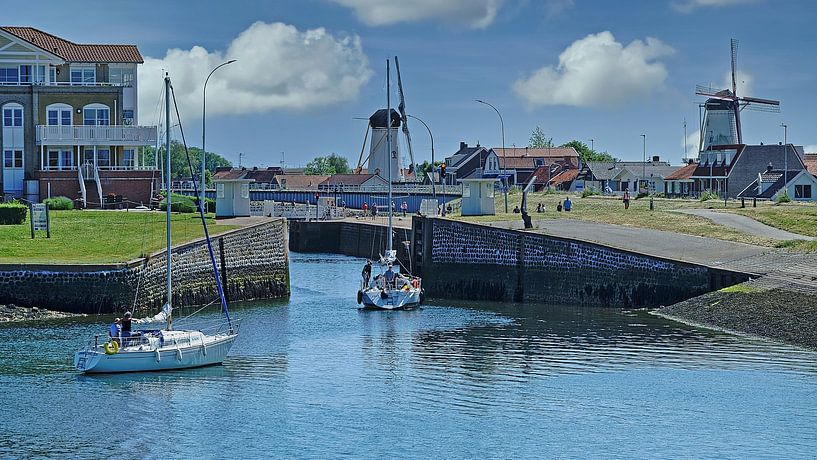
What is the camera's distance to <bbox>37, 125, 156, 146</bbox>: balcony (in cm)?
8988

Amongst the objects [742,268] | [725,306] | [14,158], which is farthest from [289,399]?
[14,158]

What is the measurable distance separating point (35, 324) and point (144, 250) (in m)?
8.76

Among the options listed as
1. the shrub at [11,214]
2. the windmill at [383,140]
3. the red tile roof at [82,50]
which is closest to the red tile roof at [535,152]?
the windmill at [383,140]

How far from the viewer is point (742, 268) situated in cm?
5600

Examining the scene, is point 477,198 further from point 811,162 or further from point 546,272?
point 811,162

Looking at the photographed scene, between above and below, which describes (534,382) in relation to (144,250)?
below

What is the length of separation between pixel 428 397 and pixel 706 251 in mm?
27863

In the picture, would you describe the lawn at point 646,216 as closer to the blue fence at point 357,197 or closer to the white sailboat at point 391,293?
the white sailboat at point 391,293

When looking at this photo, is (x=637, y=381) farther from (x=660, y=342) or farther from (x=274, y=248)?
(x=274, y=248)

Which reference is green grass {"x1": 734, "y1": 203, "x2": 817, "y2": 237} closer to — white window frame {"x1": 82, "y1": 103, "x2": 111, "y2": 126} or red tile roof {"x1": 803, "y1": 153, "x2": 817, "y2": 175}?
red tile roof {"x1": 803, "y1": 153, "x2": 817, "y2": 175}

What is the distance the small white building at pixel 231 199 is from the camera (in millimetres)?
77375

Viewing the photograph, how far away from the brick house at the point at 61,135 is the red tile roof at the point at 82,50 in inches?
89.8

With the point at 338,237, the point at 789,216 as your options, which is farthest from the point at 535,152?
the point at 789,216

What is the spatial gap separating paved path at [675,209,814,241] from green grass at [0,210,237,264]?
2790cm
